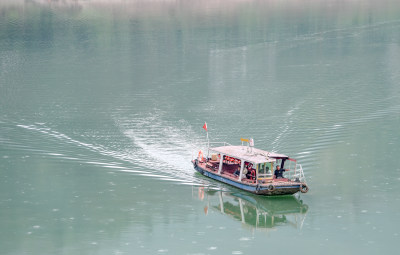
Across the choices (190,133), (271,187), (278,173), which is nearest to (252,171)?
(278,173)

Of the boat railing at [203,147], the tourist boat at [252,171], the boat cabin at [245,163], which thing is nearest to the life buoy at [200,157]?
the tourist boat at [252,171]

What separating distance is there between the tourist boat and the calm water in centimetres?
46

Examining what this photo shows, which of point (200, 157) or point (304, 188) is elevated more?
point (200, 157)

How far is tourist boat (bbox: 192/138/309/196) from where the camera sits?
28.7 m

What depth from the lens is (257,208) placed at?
28359 mm

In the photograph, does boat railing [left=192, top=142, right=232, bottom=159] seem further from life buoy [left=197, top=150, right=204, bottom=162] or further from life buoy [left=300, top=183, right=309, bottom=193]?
life buoy [left=300, top=183, right=309, bottom=193]

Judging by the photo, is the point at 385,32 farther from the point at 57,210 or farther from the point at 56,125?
the point at 57,210

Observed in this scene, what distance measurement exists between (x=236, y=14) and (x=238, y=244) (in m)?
64.5

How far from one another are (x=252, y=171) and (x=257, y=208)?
6.66 ft

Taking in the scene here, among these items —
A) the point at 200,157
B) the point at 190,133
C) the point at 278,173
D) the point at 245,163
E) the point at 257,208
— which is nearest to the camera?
the point at 257,208

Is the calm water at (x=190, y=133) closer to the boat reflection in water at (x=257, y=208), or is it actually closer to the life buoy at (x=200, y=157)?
the boat reflection in water at (x=257, y=208)

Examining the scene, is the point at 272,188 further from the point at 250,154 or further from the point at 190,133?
the point at 190,133

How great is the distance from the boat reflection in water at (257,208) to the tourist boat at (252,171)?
363mm

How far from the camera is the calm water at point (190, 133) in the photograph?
84.9 ft
